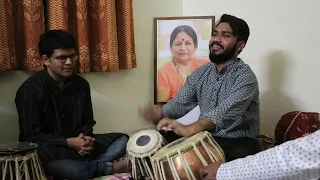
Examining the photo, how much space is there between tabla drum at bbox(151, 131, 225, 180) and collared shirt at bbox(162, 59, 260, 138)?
27cm

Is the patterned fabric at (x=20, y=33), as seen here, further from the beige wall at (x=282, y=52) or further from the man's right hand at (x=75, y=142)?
the beige wall at (x=282, y=52)

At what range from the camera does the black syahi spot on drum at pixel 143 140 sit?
206cm

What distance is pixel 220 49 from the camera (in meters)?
2.29

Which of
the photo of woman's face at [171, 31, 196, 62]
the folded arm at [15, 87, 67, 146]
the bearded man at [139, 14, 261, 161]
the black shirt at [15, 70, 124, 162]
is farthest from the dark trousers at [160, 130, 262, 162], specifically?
the photo of woman's face at [171, 31, 196, 62]

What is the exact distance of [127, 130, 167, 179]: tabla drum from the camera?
2.03m

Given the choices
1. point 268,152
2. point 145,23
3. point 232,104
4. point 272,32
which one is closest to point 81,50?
point 145,23

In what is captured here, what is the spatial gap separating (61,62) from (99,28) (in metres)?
0.53

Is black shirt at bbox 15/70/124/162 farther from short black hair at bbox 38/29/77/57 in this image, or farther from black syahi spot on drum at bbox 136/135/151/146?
black syahi spot on drum at bbox 136/135/151/146

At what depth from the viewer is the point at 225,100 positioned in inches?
81.5

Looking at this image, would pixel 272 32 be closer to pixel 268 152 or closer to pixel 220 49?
pixel 220 49

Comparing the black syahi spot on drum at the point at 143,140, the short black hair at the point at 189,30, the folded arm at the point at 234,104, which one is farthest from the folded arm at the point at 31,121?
the short black hair at the point at 189,30

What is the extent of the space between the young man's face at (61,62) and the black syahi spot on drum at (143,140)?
23.6 inches

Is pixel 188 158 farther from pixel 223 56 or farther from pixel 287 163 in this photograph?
pixel 223 56

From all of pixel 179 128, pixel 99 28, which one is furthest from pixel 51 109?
pixel 179 128
